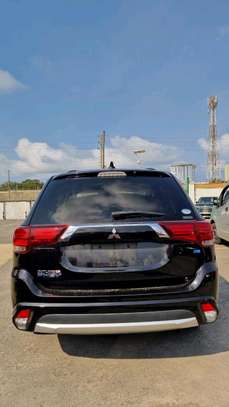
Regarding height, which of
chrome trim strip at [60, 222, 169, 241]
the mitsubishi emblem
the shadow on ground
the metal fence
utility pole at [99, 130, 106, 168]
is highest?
utility pole at [99, 130, 106, 168]

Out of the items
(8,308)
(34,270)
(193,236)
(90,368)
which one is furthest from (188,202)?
(8,308)

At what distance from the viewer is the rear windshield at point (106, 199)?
3.22m

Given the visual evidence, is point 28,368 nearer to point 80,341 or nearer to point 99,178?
point 80,341

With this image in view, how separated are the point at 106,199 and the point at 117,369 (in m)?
1.50

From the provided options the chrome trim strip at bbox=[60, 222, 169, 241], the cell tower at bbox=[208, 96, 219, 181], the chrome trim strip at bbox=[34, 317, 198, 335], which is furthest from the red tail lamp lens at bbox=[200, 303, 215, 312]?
the cell tower at bbox=[208, 96, 219, 181]

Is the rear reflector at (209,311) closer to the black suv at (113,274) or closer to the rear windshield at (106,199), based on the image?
the black suv at (113,274)

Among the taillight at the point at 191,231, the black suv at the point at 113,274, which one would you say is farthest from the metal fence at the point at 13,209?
the taillight at the point at 191,231

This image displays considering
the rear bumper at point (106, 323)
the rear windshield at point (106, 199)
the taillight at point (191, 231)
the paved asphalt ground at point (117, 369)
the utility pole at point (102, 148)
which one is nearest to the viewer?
the paved asphalt ground at point (117, 369)

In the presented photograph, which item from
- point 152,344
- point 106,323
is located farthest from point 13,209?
point 106,323

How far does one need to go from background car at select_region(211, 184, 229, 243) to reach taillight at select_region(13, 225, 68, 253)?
23.7ft

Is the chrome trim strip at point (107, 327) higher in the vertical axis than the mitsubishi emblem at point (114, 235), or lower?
lower

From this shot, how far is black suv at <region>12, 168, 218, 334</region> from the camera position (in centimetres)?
300

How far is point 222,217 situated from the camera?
1001 centimetres

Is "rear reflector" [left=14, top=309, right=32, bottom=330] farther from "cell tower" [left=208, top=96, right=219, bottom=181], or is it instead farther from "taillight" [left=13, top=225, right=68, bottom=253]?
"cell tower" [left=208, top=96, right=219, bottom=181]
